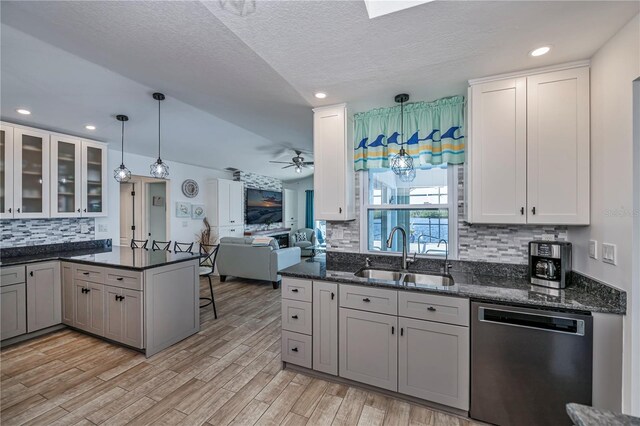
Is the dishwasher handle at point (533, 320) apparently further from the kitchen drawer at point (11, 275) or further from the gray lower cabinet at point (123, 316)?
the kitchen drawer at point (11, 275)

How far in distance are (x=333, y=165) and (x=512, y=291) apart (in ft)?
5.77

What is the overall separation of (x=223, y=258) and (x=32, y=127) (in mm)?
3210

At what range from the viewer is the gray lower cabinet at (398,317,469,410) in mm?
1817

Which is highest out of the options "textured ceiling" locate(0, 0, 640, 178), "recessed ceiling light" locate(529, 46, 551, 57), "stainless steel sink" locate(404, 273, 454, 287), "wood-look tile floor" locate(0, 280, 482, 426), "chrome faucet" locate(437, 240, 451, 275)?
"textured ceiling" locate(0, 0, 640, 178)

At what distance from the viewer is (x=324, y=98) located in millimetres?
2512

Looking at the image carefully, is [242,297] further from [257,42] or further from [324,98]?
[257,42]

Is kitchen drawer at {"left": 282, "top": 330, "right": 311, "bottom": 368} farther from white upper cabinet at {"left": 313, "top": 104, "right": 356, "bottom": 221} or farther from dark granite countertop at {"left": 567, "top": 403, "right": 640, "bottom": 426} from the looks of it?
dark granite countertop at {"left": 567, "top": 403, "right": 640, "bottom": 426}

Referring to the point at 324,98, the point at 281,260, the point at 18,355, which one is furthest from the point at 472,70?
the point at 18,355

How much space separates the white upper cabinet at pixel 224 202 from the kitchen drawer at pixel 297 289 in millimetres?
4582

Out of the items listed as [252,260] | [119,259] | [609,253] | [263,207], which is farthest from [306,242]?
[609,253]

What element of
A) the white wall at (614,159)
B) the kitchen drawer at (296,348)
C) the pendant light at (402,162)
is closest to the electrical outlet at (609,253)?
the white wall at (614,159)

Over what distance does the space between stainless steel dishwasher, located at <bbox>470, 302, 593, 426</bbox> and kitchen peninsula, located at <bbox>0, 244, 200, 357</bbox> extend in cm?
A: 279

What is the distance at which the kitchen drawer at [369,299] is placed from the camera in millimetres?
1998

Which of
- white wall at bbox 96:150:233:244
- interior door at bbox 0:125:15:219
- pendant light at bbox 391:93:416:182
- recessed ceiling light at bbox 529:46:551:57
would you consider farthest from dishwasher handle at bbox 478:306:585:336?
white wall at bbox 96:150:233:244
